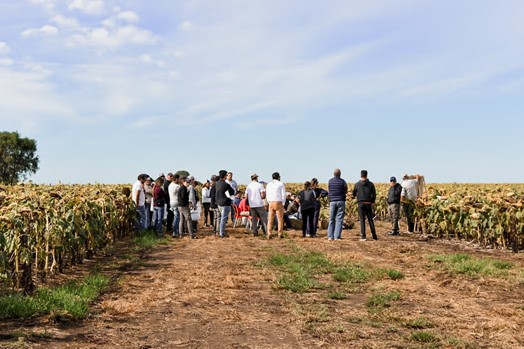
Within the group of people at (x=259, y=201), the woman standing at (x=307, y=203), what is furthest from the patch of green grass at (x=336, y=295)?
the woman standing at (x=307, y=203)

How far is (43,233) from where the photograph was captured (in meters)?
9.07

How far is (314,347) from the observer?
17.8 feet

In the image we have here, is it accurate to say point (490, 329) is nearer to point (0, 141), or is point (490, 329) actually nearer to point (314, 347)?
point (314, 347)

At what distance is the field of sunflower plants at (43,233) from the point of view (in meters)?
7.79

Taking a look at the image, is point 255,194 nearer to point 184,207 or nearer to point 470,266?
point 184,207

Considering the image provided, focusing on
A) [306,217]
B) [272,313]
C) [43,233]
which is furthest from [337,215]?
[272,313]

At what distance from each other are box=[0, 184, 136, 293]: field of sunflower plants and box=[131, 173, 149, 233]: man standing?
126 inches

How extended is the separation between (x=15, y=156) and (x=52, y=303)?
74644 mm

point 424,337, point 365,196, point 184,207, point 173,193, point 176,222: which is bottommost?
point 424,337

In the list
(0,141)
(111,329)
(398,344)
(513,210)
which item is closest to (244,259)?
(111,329)

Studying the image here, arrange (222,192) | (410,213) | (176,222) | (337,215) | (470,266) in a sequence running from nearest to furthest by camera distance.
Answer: (470,266), (337,215), (222,192), (176,222), (410,213)

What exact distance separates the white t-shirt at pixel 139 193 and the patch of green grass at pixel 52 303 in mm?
8730

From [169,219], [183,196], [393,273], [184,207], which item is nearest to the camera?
[393,273]

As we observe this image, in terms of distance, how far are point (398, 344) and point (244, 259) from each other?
21.7 feet
